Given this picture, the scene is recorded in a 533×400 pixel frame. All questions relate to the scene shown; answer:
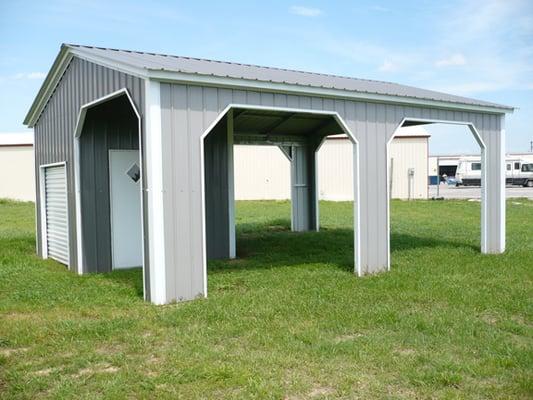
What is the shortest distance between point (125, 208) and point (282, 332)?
15.9 ft

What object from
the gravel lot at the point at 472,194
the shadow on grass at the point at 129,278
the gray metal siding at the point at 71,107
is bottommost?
the shadow on grass at the point at 129,278

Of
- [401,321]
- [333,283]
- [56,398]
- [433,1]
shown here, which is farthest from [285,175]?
[56,398]

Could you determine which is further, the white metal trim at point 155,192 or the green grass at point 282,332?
the white metal trim at point 155,192

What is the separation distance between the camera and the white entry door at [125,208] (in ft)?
29.6

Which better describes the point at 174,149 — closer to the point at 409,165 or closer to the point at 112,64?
the point at 112,64

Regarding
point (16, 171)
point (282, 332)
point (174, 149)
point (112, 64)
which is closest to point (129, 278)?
point (174, 149)

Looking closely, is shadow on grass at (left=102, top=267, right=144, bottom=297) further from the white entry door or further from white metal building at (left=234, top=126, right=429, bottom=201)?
white metal building at (left=234, top=126, right=429, bottom=201)

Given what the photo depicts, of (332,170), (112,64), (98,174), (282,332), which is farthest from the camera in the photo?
(332,170)

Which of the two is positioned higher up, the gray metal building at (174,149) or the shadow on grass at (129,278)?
the gray metal building at (174,149)

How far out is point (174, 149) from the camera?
6.34 m

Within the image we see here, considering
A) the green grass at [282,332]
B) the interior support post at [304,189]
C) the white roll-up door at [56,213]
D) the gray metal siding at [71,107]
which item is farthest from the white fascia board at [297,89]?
the interior support post at [304,189]

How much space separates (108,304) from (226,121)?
186 inches

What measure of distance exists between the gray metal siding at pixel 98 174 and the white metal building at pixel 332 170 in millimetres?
16085

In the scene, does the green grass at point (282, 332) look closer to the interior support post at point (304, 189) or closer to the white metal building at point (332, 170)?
the interior support post at point (304, 189)
